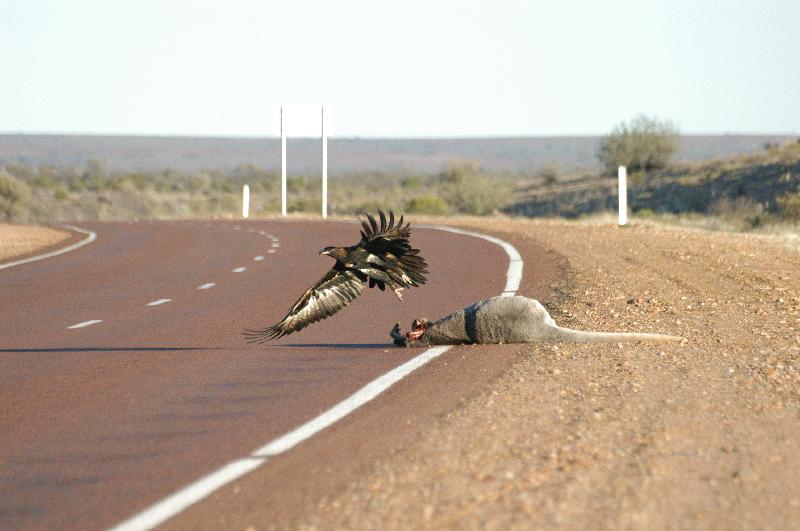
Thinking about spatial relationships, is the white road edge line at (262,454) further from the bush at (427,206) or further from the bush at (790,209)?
the bush at (427,206)

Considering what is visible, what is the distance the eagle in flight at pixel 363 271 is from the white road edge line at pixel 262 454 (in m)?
0.65

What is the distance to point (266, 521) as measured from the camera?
5719 millimetres

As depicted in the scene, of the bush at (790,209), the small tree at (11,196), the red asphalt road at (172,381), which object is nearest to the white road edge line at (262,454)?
the red asphalt road at (172,381)

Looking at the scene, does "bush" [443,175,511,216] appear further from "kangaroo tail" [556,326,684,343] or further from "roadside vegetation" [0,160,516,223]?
"kangaroo tail" [556,326,684,343]

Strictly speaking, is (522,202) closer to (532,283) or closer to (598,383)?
(532,283)

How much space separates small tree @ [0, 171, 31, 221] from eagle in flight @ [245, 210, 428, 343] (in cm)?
5507

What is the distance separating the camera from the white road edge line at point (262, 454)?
5934mm

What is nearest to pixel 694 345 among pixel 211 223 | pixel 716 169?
pixel 211 223

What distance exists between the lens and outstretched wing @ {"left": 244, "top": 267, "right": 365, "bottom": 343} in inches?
382

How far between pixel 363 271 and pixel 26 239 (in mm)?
23390

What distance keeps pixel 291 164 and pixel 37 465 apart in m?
170

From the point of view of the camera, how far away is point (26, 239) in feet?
103

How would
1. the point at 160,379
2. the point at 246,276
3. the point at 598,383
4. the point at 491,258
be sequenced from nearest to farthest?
the point at 598,383 < the point at 160,379 < the point at 246,276 < the point at 491,258

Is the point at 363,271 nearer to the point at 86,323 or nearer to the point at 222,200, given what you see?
the point at 86,323
